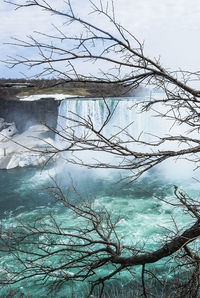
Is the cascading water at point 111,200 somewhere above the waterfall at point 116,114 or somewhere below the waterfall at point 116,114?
below

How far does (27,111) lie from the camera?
81.0 ft

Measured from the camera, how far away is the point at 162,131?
20578mm

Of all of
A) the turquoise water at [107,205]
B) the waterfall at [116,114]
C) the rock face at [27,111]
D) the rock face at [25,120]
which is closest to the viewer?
the turquoise water at [107,205]

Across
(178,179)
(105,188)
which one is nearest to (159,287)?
(105,188)

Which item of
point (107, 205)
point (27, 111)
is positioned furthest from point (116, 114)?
point (107, 205)

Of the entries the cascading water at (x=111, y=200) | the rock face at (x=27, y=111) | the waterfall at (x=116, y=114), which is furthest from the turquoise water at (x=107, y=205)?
the rock face at (x=27, y=111)

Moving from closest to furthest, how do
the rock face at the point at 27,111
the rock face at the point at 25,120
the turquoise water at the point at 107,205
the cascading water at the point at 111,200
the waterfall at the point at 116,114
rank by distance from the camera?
the turquoise water at the point at 107,205, the cascading water at the point at 111,200, the waterfall at the point at 116,114, the rock face at the point at 25,120, the rock face at the point at 27,111

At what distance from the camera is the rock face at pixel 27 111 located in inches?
922

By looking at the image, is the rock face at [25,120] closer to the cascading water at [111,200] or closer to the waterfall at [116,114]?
the waterfall at [116,114]

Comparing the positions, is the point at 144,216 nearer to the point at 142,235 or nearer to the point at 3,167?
the point at 142,235

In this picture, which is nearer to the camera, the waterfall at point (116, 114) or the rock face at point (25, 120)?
the waterfall at point (116, 114)

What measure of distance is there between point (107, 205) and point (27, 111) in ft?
50.9

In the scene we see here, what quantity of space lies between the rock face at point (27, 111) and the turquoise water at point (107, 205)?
698 cm

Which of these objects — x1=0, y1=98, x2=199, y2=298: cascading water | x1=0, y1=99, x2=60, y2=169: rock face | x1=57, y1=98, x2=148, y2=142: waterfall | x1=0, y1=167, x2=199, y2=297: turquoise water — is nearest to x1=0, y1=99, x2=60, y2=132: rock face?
x1=0, y1=99, x2=60, y2=169: rock face
